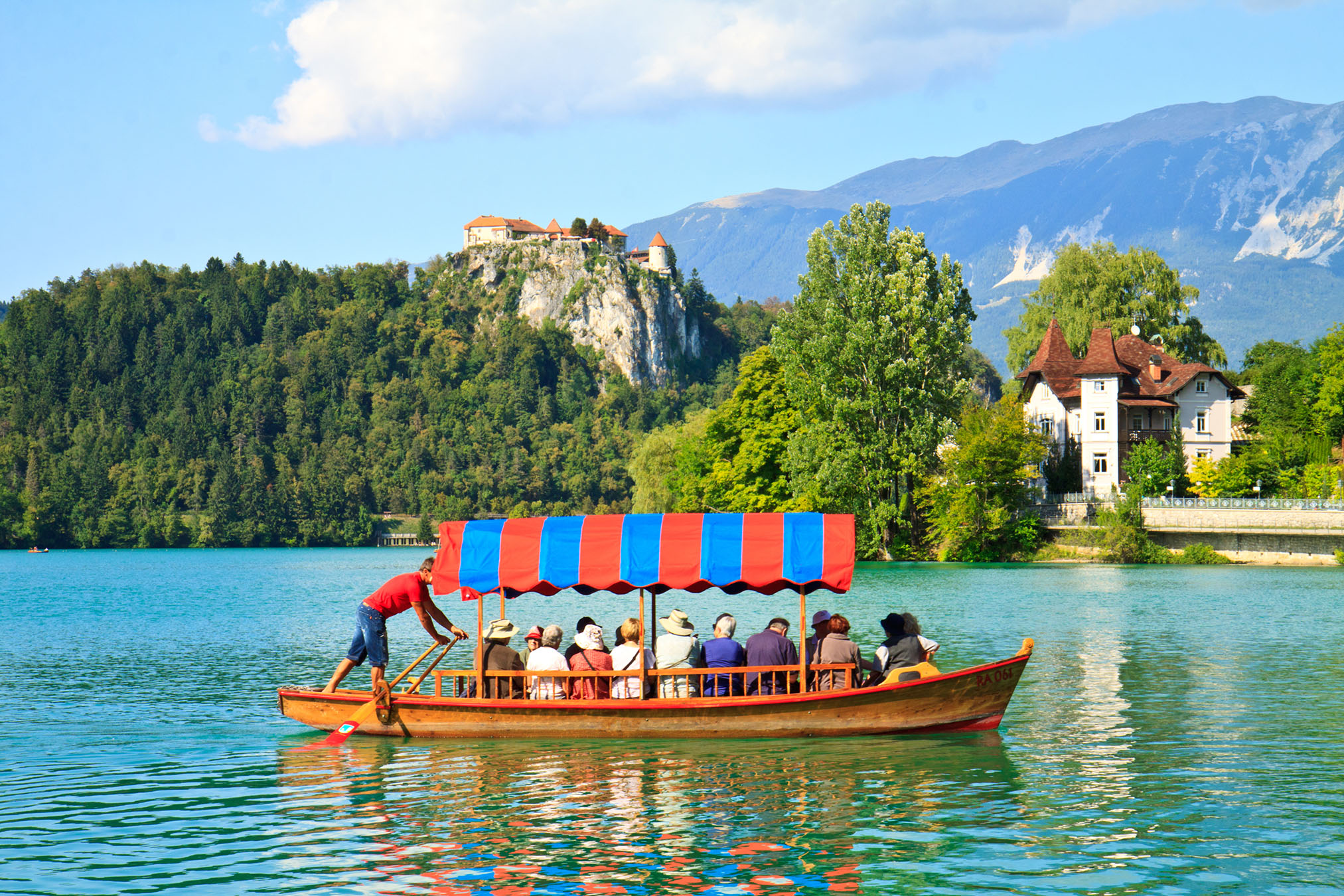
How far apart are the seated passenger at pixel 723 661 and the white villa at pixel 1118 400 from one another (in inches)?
2582

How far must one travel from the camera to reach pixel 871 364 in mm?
64938

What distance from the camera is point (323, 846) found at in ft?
41.9

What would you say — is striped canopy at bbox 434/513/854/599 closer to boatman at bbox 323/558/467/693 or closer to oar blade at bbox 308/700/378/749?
boatman at bbox 323/558/467/693

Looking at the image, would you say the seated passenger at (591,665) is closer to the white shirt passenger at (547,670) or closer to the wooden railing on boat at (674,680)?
the wooden railing on boat at (674,680)

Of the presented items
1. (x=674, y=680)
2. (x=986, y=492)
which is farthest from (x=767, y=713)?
(x=986, y=492)

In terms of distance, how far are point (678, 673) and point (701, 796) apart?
3.60 metres

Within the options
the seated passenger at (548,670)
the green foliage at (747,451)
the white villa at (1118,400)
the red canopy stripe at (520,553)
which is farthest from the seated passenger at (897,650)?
the white villa at (1118,400)

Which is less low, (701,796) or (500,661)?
(500,661)

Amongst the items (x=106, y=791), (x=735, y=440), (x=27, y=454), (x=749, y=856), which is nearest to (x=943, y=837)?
(x=749, y=856)

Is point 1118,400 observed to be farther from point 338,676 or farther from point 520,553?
point 338,676

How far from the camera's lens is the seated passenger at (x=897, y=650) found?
728 inches

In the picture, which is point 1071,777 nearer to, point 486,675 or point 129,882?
point 486,675

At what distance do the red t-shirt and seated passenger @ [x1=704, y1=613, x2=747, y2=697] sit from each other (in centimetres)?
442

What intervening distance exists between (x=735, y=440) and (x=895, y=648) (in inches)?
2371
